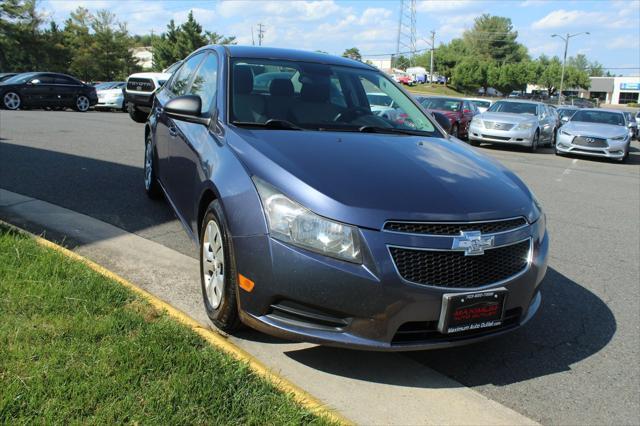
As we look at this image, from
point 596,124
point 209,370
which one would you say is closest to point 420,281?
point 209,370

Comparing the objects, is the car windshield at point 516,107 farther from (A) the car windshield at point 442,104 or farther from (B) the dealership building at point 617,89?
(B) the dealership building at point 617,89

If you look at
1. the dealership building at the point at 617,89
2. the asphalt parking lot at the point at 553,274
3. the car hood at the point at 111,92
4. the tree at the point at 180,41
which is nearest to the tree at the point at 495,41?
the dealership building at the point at 617,89

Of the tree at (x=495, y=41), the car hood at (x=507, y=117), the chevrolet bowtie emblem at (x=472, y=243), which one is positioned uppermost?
the tree at (x=495, y=41)

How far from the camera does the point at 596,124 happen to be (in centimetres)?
1641

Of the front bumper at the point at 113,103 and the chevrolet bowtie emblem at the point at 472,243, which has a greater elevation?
the front bumper at the point at 113,103

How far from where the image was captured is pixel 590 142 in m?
15.6

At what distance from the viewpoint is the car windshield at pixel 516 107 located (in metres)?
17.8

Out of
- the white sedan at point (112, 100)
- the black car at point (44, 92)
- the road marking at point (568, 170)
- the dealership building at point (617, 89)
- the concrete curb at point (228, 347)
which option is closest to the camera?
the concrete curb at point (228, 347)

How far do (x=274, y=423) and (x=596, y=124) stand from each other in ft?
54.9

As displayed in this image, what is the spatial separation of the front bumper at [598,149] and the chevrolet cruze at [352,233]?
1347 cm

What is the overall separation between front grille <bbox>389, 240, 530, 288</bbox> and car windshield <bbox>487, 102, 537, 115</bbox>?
15.9m

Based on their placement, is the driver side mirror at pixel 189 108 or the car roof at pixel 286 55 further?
the car roof at pixel 286 55

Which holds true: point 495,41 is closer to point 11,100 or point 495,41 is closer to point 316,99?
point 11,100

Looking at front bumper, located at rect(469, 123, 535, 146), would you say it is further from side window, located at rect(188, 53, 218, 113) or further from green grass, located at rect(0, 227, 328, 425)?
green grass, located at rect(0, 227, 328, 425)
